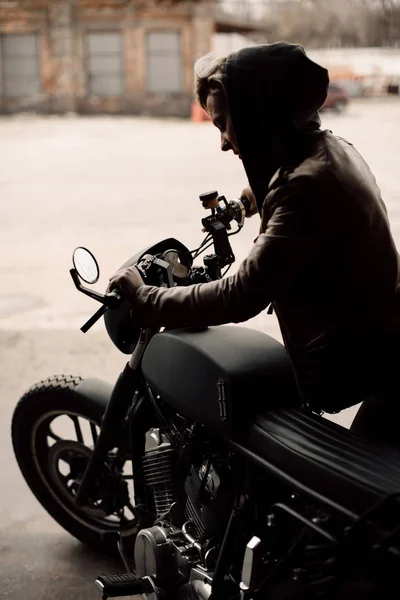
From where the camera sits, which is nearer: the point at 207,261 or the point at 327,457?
the point at 327,457

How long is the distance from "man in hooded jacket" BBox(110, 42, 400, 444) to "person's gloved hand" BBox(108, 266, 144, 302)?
8 centimetres

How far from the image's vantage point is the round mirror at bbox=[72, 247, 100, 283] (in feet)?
7.97

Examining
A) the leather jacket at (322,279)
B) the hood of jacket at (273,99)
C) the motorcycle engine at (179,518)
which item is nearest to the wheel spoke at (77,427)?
the motorcycle engine at (179,518)

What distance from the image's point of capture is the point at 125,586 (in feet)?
8.54

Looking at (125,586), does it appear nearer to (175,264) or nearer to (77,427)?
(77,427)

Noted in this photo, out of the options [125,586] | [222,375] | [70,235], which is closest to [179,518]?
[125,586]

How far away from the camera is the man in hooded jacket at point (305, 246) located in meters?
2.03

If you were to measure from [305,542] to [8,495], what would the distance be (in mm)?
2068

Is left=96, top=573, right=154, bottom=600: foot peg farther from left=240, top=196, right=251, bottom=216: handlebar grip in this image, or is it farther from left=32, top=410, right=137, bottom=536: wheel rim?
left=240, top=196, right=251, bottom=216: handlebar grip

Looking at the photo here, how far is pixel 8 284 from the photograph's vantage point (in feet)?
24.2

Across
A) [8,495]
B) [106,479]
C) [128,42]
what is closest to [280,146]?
[106,479]

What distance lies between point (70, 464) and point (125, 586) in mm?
730

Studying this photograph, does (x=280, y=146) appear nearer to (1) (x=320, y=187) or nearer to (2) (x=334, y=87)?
(1) (x=320, y=187)

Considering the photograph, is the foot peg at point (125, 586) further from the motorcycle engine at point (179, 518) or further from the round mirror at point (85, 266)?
the round mirror at point (85, 266)
